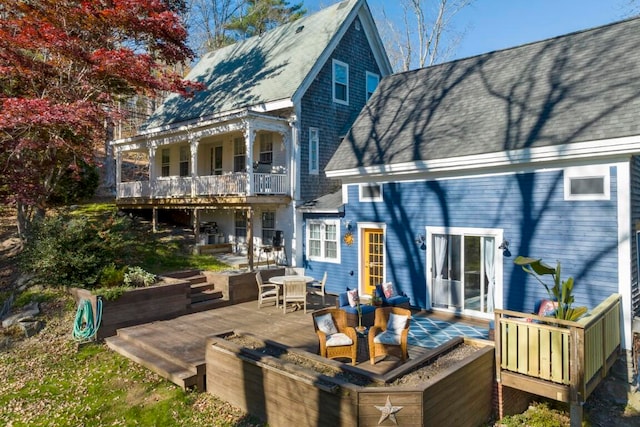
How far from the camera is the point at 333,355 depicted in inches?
282

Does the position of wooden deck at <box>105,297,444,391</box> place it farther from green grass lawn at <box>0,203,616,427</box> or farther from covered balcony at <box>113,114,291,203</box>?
covered balcony at <box>113,114,291,203</box>

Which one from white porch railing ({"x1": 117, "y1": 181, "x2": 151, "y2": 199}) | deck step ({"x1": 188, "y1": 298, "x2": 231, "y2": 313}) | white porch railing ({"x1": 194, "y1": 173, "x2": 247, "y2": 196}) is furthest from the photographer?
white porch railing ({"x1": 117, "y1": 181, "x2": 151, "y2": 199})

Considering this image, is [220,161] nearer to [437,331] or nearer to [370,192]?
[370,192]

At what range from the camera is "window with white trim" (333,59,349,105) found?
1681cm

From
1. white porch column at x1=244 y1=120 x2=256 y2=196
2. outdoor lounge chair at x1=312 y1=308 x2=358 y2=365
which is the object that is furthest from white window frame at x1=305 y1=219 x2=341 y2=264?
outdoor lounge chair at x1=312 y1=308 x2=358 y2=365

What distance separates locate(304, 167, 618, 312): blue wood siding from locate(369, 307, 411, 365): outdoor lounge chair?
333 cm

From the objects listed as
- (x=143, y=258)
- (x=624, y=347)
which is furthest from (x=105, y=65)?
(x=624, y=347)

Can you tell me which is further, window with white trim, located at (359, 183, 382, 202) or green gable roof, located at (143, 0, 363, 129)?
green gable roof, located at (143, 0, 363, 129)

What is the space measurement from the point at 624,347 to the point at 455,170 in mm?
4839

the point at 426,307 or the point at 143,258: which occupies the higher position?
the point at 143,258

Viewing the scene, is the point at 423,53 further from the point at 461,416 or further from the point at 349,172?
the point at 461,416

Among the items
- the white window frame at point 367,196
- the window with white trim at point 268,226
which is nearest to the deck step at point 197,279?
the window with white trim at point 268,226

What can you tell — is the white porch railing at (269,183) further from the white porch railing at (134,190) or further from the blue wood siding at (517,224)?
the white porch railing at (134,190)

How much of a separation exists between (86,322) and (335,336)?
5.55 m
